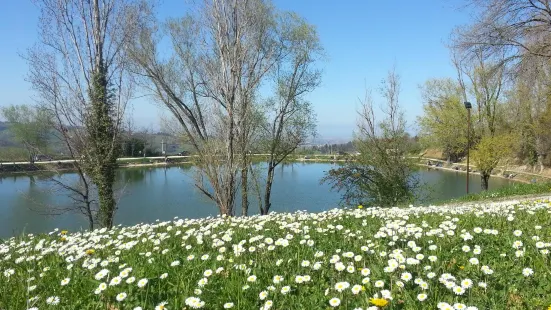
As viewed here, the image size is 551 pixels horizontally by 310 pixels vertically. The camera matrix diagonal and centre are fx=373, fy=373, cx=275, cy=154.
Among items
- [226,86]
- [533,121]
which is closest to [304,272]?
[226,86]

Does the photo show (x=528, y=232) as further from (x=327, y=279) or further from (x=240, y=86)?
(x=240, y=86)

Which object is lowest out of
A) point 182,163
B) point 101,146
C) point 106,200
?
point 182,163

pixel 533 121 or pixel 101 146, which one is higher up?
pixel 533 121

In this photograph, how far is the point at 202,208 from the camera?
2208cm

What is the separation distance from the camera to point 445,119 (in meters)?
31.3

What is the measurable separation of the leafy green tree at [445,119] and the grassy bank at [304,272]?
28.0m

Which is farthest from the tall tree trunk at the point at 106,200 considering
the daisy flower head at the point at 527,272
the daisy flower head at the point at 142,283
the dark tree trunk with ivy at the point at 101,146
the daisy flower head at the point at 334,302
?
the daisy flower head at the point at 527,272

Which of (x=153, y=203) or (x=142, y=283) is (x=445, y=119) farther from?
(x=142, y=283)

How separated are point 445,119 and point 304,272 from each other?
105 feet

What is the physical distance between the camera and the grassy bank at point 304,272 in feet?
7.63

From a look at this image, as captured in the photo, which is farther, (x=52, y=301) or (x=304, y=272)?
(x=304, y=272)

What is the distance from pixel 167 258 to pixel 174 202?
76.3 ft

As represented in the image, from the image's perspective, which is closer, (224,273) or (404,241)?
(224,273)

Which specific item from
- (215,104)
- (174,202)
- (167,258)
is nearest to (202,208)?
(174,202)
